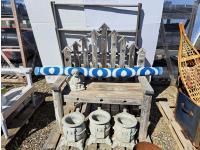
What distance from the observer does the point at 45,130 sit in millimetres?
3631

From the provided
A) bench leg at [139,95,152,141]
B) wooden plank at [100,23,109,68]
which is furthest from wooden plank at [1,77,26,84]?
bench leg at [139,95,152,141]

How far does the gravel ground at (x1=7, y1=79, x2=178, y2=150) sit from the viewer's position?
10.7 ft

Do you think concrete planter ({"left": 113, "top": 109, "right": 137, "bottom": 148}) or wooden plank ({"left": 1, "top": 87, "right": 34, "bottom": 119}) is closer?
concrete planter ({"left": 113, "top": 109, "right": 137, "bottom": 148})

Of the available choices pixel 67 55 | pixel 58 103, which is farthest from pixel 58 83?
pixel 67 55

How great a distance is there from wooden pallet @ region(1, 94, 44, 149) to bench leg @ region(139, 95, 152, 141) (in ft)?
6.82

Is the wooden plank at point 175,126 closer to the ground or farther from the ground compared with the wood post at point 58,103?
closer to the ground

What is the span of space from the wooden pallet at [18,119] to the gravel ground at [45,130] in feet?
0.34

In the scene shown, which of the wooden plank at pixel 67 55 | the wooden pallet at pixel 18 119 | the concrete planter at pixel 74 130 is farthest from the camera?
the wooden plank at pixel 67 55

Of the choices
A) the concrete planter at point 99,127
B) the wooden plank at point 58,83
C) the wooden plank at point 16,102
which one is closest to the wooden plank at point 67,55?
the wooden plank at point 58,83

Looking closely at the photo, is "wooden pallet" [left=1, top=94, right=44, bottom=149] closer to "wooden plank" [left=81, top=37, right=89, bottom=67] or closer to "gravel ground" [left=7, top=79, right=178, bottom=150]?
"gravel ground" [left=7, top=79, right=178, bottom=150]

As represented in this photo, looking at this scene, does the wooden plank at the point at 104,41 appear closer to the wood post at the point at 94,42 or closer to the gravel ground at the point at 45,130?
the wood post at the point at 94,42

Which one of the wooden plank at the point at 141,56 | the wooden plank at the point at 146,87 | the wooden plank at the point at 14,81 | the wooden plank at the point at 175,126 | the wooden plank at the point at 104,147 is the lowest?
the wooden plank at the point at 104,147

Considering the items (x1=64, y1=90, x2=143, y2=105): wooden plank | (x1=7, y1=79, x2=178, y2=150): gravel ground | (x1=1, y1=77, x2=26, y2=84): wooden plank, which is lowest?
(x1=7, y1=79, x2=178, y2=150): gravel ground

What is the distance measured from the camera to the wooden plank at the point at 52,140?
3.09 m
